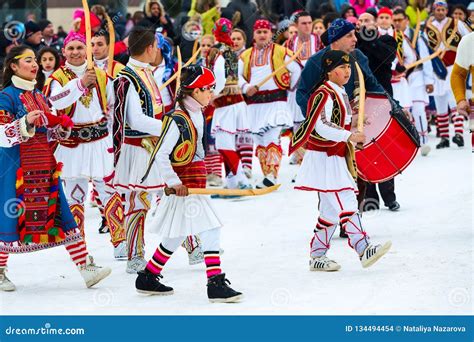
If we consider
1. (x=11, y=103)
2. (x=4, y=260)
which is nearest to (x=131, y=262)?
(x=4, y=260)

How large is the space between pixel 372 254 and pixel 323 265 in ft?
1.45

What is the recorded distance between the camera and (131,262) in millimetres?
9008

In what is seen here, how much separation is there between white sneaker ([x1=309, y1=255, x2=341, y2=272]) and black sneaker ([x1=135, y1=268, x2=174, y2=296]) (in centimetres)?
134

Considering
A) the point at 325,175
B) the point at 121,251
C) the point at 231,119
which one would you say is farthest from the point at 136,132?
the point at 231,119

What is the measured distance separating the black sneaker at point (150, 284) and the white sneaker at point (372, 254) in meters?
1.54

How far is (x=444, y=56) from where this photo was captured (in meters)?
16.5

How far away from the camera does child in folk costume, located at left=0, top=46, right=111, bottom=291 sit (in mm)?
8234

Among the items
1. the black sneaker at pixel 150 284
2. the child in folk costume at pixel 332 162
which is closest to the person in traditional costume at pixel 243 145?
the child in folk costume at pixel 332 162

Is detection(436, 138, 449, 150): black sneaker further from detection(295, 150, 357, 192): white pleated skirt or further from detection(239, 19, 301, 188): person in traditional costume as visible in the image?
detection(295, 150, 357, 192): white pleated skirt

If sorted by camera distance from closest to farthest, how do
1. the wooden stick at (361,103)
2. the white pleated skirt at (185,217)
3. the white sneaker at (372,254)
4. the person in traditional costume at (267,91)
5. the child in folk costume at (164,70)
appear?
the white pleated skirt at (185,217)
the white sneaker at (372,254)
the wooden stick at (361,103)
the child in folk costume at (164,70)
the person in traditional costume at (267,91)

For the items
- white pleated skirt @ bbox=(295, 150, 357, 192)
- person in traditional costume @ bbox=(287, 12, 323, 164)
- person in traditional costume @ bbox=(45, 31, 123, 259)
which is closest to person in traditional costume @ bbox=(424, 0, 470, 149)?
person in traditional costume @ bbox=(287, 12, 323, 164)

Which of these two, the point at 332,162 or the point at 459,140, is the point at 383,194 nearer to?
the point at 332,162

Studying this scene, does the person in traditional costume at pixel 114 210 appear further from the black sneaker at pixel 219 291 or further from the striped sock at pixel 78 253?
the black sneaker at pixel 219 291

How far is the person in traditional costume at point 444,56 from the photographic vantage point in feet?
52.3
